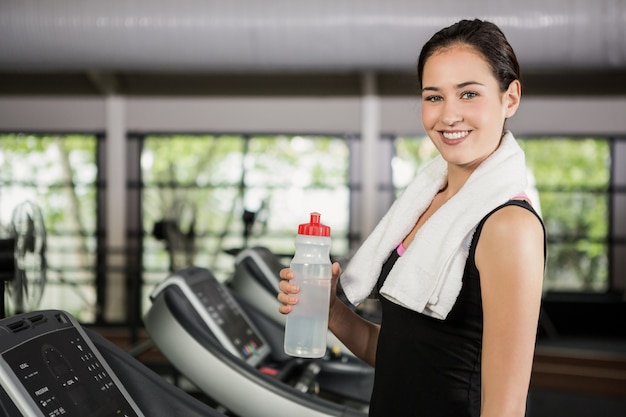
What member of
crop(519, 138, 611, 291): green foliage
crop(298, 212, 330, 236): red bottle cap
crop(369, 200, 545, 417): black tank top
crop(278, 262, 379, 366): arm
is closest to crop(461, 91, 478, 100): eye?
crop(369, 200, 545, 417): black tank top

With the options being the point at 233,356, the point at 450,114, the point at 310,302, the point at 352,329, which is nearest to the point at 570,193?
the point at 233,356

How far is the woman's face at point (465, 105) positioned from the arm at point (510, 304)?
0.14 meters

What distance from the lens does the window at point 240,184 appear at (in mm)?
8172

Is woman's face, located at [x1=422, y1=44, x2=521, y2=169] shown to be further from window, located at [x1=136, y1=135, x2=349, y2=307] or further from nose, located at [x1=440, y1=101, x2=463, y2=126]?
window, located at [x1=136, y1=135, x2=349, y2=307]

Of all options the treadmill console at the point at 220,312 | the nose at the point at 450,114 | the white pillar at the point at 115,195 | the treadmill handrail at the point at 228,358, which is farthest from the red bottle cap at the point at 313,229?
the white pillar at the point at 115,195

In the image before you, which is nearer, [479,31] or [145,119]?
[479,31]

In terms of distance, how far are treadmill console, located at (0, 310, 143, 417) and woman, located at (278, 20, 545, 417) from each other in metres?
0.36

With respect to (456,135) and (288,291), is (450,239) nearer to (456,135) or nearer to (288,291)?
(456,135)

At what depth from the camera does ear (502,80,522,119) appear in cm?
119

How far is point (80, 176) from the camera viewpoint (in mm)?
8305

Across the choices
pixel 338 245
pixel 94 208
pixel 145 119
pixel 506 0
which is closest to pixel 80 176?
pixel 94 208

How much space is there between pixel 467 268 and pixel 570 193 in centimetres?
755

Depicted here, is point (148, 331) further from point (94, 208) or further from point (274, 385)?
point (94, 208)

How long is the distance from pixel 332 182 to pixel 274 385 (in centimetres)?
630
